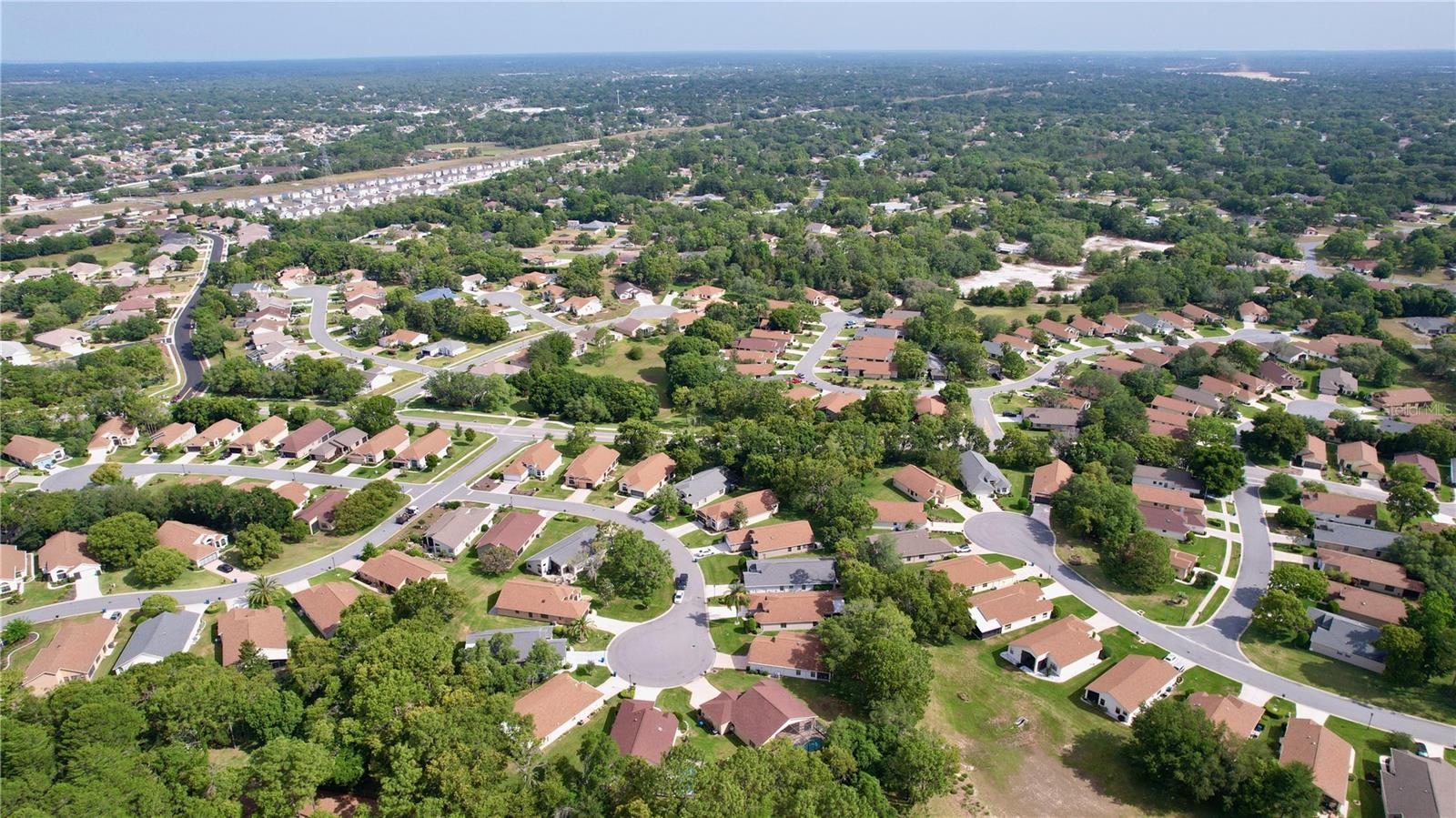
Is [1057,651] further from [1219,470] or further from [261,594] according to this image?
[261,594]

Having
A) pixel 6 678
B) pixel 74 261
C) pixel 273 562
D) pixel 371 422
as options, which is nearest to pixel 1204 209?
pixel 371 422

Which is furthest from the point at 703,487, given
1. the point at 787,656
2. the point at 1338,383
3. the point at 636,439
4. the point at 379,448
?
the point at 1338,383

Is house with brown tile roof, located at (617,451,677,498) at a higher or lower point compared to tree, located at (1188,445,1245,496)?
lower

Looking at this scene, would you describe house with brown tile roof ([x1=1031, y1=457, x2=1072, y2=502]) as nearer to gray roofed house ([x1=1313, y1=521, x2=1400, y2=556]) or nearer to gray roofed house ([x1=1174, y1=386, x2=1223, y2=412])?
gray roofed house ([x1=1313, y1=521, x2=1400, y2=556])

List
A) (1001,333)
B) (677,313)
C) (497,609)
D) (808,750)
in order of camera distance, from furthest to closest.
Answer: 1. (677,313)
2. (1001,333)
3. (497,609)
4. (808,750)

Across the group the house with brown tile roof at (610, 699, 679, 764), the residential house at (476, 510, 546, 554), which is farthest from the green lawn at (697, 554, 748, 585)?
the house with brown tile roof at (610, 699, 679, 764)

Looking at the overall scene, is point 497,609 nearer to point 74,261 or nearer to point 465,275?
point 465,275
